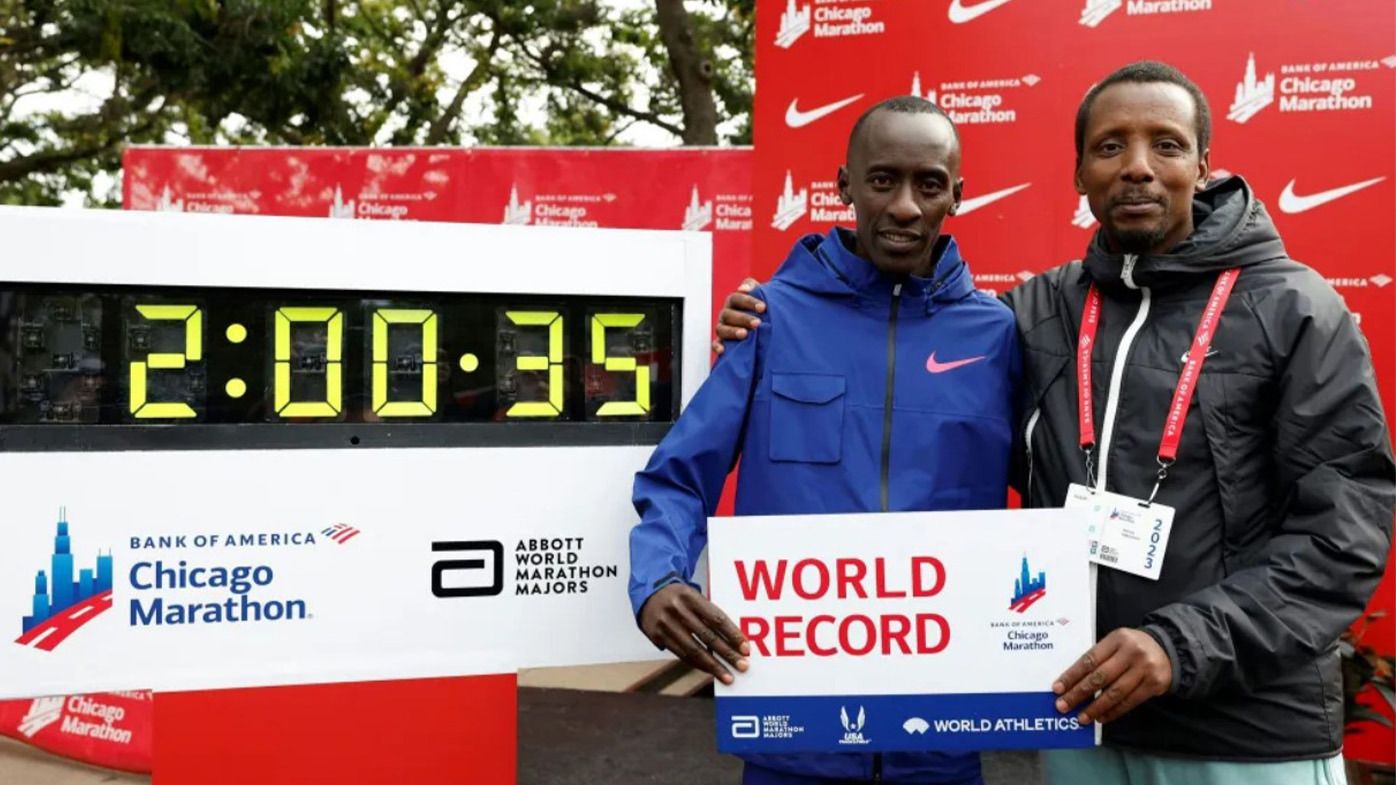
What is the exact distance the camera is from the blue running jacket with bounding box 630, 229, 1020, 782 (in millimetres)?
2258

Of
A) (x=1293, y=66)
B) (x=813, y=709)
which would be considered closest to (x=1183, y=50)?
(x=1293, y=66)

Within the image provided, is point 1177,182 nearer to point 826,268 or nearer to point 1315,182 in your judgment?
point 826,268

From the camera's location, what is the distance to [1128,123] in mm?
2150

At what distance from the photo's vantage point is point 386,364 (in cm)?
265

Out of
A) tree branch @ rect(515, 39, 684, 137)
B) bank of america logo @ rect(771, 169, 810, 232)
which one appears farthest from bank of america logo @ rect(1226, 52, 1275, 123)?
tree branch @ rect(515, 39, 684, 137)

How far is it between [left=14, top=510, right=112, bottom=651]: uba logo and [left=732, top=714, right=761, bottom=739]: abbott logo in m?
1.33

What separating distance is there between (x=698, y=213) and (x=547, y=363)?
6.27 m

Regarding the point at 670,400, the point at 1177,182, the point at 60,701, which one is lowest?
the point at 60,701

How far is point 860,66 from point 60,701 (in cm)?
433

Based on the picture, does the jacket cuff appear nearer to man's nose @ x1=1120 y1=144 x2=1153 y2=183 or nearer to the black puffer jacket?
the black puffer jacket

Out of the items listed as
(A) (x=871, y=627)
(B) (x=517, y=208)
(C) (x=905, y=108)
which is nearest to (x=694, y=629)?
(A) (x=871, y=627)

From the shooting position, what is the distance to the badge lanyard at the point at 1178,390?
79.1 inches

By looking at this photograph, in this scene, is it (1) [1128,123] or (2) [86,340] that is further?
(2) [86,340]

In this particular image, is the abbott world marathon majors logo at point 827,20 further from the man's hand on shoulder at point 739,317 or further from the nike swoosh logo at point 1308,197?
the man's hand on shoulder at point 739,317
